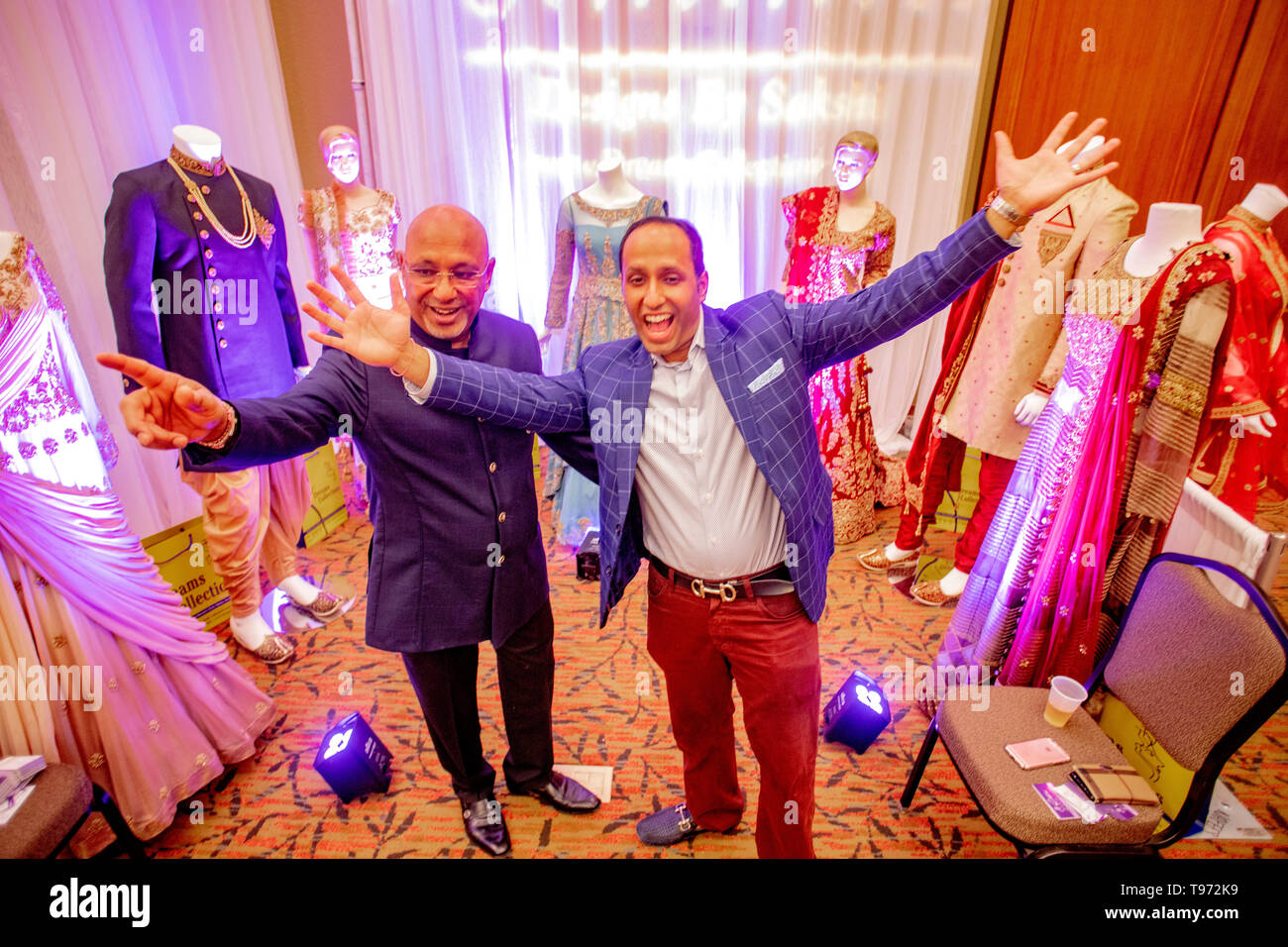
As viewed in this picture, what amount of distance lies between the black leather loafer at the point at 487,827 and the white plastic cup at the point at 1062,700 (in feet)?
5.44

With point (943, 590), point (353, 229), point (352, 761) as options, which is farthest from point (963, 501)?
point (353, 229)

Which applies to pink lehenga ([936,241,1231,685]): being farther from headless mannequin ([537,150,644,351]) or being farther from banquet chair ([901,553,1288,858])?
headless mannequin ([537,150,644,351])

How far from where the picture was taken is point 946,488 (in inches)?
124

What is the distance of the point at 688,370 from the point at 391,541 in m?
0.86

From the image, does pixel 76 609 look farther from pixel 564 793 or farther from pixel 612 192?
pixel 612 192

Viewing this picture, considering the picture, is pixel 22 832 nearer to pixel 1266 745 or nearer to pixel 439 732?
pixel 439 732

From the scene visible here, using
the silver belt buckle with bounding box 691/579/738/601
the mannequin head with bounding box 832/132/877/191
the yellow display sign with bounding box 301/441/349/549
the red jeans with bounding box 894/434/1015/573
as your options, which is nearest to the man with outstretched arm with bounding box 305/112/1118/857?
the silver belt buckle with bounding box 691/579/738/601

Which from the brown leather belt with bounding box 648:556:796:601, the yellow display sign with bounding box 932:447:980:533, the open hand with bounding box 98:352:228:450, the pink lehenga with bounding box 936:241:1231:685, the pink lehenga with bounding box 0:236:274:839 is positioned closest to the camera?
the open hand with bounding box 98:352:228:450

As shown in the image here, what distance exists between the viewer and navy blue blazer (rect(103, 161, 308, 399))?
220 cm

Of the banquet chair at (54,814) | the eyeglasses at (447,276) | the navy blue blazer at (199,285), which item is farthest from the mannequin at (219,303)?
the eyeglasses at (447,276)

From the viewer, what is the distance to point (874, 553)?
346 cm

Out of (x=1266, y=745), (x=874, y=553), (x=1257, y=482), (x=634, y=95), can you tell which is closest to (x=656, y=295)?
(x=1257, y=482)

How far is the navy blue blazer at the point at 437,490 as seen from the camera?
145cm

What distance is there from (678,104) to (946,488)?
3.02 metres
